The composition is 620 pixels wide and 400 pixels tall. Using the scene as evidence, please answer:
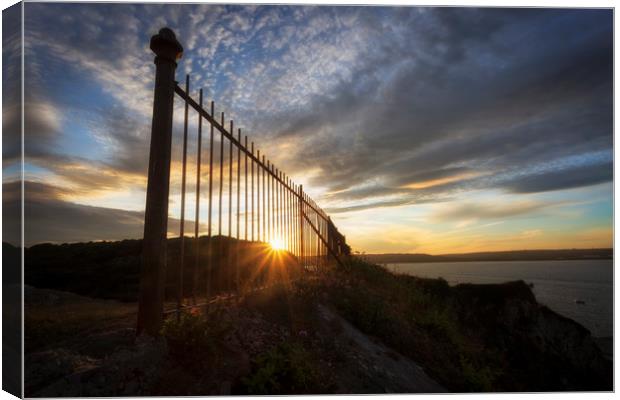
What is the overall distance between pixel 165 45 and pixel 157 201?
152 centimetres

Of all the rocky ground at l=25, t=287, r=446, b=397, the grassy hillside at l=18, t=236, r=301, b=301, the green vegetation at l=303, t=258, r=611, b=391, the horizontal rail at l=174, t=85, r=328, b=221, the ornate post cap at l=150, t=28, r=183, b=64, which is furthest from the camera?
the grassy hillside at l=18, t=236, r=301, b=301

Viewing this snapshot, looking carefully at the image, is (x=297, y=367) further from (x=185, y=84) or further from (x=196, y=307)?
(x=185, y=84)

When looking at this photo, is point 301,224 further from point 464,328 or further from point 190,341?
point 464,328

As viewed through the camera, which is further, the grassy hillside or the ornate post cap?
the grassy hillside

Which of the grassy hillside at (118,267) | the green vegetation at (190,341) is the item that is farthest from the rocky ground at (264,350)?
the grassy hillside at (118,267)

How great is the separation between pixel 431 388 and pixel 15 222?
4960 millimetres

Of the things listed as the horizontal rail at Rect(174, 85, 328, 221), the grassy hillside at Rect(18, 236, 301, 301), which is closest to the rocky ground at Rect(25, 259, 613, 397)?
the grassy hillside at Rect(18, 236, 301, 301)

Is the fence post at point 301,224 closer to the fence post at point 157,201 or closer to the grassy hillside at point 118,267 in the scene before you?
the grassy hillside at point 118,267

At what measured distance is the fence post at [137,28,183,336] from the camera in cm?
329

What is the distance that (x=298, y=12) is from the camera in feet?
16.4

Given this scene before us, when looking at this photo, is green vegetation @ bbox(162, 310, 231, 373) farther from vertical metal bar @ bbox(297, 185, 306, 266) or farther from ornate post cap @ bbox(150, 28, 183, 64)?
vertical metal bar @ bbox(297, 185, 306, 266)

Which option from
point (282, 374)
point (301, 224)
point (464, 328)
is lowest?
point (464, 328)

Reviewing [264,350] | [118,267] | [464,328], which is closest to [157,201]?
[264,350]

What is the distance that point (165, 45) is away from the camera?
3650mm
